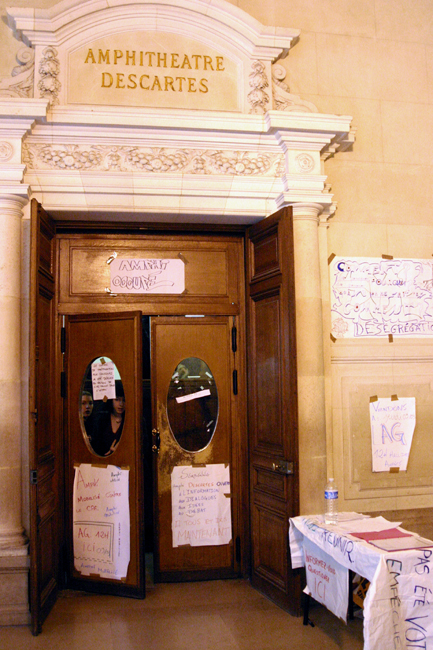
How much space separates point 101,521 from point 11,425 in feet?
3.25

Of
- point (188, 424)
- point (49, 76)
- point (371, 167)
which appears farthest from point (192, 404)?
point (49, 76)

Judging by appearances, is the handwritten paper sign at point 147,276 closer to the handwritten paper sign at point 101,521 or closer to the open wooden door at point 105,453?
the open wooden door at point 105,453

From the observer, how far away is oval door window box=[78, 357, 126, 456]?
4.25 metres

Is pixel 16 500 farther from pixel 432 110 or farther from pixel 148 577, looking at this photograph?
pixel 432 110

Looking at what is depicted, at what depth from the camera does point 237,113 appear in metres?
4.21

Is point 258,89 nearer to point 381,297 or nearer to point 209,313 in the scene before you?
point 209,313

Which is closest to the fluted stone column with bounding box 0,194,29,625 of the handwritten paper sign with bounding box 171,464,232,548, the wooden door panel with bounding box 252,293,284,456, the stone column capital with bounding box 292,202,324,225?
the handwritten paper sign with bounding box 171,464,232,548

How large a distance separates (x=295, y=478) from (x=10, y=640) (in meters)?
1.97

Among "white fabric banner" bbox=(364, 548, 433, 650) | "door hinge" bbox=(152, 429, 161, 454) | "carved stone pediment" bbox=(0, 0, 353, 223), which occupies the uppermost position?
"carved stone pediment" bbox=(0, 0, 353, 223)

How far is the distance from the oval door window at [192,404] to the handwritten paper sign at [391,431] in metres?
1.21

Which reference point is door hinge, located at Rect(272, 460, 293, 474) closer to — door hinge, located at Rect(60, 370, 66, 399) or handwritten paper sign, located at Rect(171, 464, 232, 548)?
handwritten paper sign, located at Rect(171, 464, 232, 548)

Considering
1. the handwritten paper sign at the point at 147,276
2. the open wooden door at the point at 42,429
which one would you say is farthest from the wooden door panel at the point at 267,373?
the open wooden door at the point at 42,429

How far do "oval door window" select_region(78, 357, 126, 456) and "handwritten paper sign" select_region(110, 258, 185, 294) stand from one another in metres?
0.59

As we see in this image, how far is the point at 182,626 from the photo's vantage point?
3.64 metres
